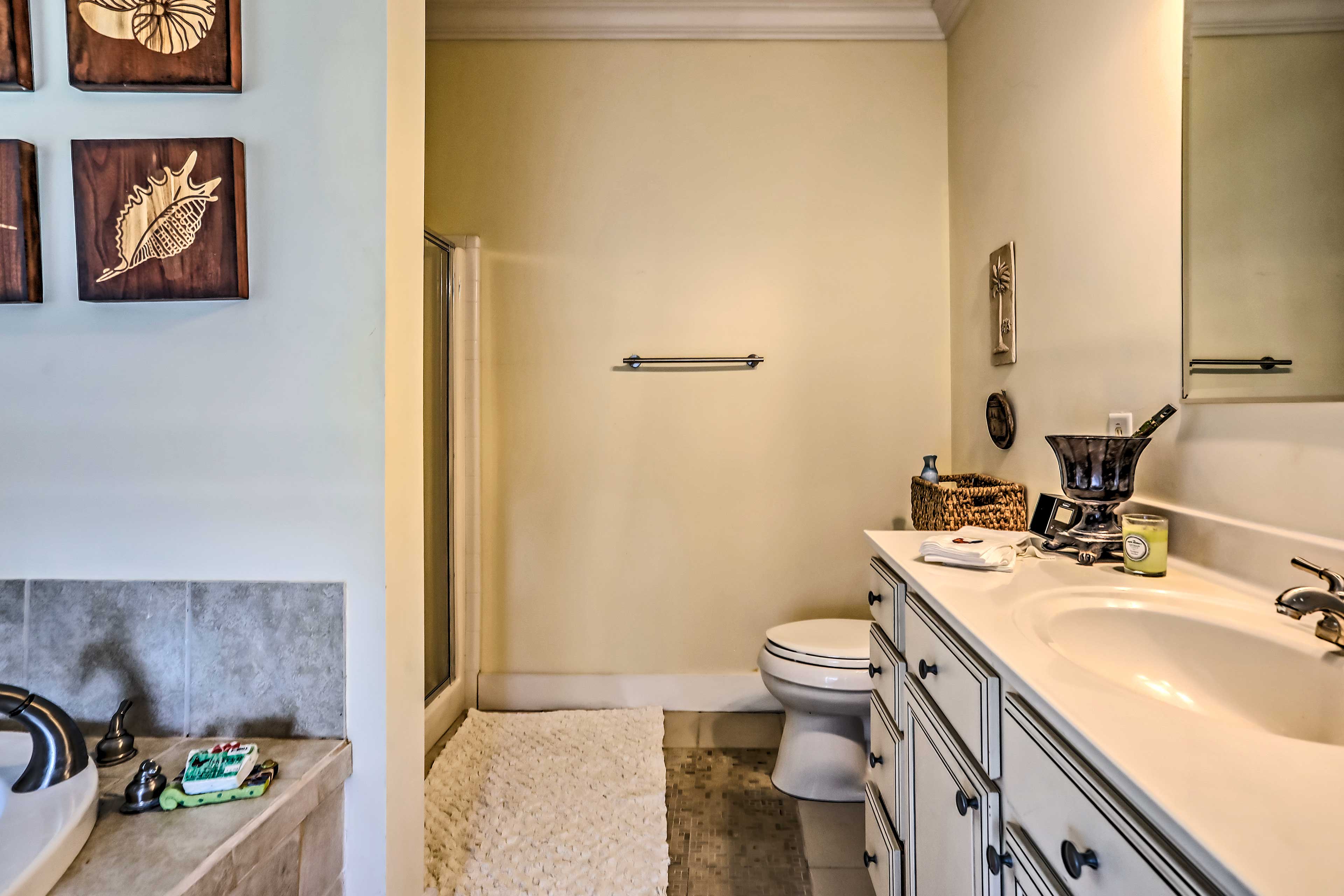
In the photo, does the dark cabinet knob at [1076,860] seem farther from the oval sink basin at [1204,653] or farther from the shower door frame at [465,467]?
the shower door frame at [465,467]

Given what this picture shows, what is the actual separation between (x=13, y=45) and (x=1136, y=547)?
2002 millimetres

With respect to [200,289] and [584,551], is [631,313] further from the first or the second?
[200,289]

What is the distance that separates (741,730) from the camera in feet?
7.93

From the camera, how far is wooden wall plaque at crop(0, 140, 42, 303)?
40.8 inches

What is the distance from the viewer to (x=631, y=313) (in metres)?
2.54

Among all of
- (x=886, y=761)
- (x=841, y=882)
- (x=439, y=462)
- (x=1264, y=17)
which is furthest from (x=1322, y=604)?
(x=439, y=462)

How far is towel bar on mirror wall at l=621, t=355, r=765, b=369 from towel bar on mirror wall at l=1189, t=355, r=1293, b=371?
1.43 m

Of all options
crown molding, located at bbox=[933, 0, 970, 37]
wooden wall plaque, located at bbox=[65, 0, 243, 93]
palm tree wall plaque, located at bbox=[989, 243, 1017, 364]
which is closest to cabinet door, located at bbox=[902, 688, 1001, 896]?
palm tree wall plaque, located at bbox=[989, 243, 1017, 364]

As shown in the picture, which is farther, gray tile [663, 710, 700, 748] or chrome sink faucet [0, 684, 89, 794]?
gray tile [663, 710, 700, 748]

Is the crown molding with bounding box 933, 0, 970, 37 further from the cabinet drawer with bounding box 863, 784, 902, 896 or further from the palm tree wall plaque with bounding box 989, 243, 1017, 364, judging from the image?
the cabinet drawer with bounding box 863, 784, 902, 896

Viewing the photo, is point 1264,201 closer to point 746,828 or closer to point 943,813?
point 943,813

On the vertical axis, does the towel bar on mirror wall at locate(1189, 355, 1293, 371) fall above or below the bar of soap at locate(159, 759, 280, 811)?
above

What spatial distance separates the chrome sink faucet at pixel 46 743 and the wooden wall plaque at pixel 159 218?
0.59m

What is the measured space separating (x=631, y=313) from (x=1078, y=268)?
147 centimetres
